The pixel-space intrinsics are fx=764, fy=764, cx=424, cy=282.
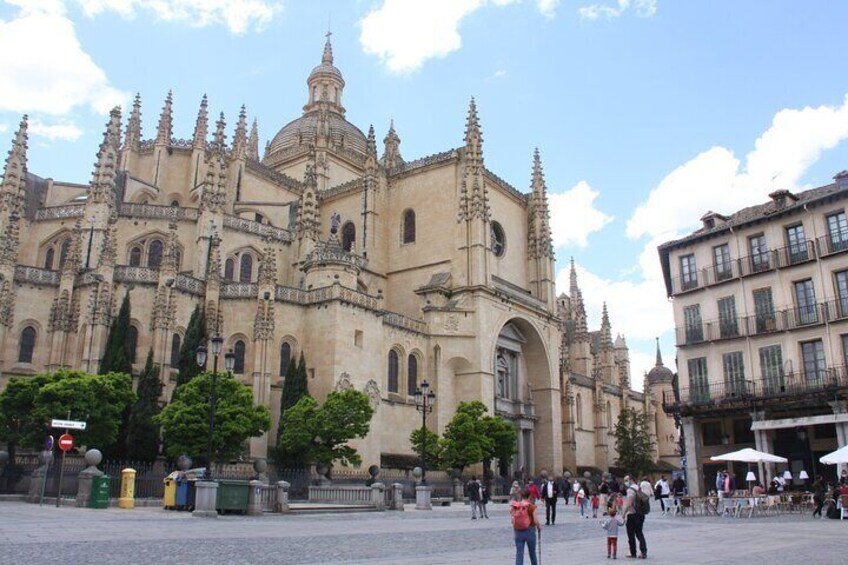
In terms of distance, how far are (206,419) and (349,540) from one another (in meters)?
15.7

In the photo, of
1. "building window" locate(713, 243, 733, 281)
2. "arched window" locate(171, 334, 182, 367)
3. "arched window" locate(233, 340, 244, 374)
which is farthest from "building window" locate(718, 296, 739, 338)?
"arched window" locate(171, 334, 182, 367)

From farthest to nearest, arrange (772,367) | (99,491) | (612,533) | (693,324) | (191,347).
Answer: (693,324) → (191,347) → (772,367) → (99,491) → (612,533)

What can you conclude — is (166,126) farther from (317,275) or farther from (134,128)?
(317,275)

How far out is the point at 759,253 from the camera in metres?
33.0

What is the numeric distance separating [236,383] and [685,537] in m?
18.7

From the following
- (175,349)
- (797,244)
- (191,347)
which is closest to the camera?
(797,244)

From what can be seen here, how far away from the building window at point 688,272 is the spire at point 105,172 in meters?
27.7

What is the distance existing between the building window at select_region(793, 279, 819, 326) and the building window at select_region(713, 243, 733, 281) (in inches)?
119

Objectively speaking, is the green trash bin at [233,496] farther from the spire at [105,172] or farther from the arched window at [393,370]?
the spire at [105,172]

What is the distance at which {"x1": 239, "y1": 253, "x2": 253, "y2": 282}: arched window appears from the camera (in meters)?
41.6

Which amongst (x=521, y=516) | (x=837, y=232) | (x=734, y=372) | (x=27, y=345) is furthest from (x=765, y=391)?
(x=27, y=345)

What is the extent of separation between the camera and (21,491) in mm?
26422

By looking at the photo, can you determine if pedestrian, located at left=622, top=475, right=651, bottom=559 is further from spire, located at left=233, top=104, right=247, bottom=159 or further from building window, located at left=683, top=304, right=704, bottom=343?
spire, located at left=233, top=104, right=247, bottom=159

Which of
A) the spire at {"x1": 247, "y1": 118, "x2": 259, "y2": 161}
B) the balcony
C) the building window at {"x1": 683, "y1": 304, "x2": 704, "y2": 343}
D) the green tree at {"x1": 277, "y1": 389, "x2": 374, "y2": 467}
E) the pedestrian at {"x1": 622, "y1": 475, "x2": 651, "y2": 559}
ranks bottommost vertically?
the pedestrian at {"x1": 622, "y1": 475, "x2": 651, "y2": 559}
